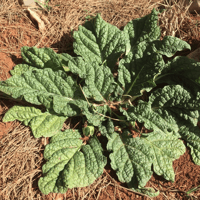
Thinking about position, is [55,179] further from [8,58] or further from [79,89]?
[8,58]

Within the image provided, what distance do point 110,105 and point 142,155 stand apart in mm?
752

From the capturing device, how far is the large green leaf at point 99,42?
2520 millimetres

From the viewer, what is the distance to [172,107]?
237 centimetres

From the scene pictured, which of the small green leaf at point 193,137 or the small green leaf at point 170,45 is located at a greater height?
the small green leaf at point 170,45

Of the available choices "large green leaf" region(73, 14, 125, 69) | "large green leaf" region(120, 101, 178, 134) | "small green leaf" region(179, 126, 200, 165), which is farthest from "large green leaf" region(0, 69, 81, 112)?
"small green leaf" region(179, 126, 200, 165)

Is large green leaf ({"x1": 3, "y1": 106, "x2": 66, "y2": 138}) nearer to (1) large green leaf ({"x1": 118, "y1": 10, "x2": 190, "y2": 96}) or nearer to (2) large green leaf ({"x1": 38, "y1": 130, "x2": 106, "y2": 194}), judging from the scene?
(2) large green leaf ({"x1": 38, "y1": 130, "x2": 106, "y2": 194})

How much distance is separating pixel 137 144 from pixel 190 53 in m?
1.47

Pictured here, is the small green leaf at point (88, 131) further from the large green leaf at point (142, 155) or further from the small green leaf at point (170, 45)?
the small green leaf at point (170, 45)

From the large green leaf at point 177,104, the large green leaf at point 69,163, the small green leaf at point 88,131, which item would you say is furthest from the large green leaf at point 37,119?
the large green leaf at point 177,104

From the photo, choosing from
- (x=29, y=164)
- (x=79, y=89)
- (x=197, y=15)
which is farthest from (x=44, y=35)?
(x=197, y=15)

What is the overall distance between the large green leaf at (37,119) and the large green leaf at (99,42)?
870 mm

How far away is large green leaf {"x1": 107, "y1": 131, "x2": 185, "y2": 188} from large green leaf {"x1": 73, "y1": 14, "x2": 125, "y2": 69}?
1.02 meters

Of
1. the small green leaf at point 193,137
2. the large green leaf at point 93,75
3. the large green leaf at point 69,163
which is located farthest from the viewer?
the small green leaf at point 193,137

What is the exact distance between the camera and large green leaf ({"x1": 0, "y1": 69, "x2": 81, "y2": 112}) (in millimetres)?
2246
